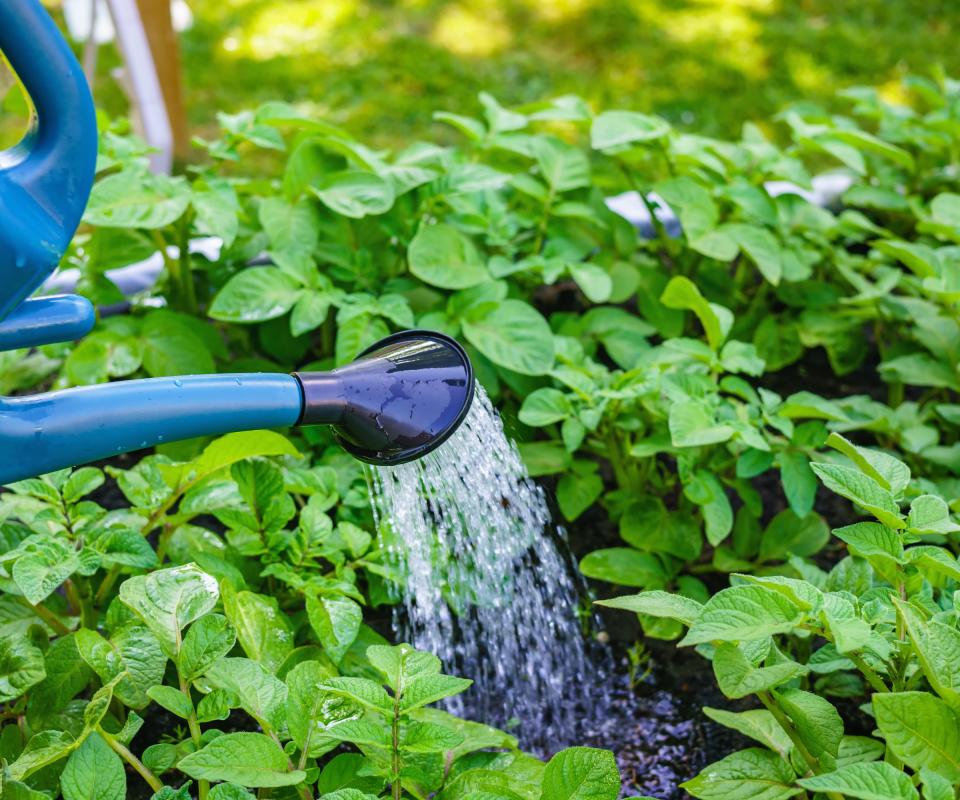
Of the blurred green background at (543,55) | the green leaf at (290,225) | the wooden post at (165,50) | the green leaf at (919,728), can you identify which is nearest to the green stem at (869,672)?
the green leaf at (919,728)

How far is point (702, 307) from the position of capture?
1541mm

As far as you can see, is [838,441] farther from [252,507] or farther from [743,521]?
[252,507]

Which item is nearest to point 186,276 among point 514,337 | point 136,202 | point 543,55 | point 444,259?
point 136,202

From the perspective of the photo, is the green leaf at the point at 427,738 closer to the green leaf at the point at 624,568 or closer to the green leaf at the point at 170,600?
the green leaf at the point at 170,600

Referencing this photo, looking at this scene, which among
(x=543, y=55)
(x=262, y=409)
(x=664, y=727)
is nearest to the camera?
(x=262, y=409)

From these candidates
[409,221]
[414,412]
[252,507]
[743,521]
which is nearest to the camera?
[414,412]

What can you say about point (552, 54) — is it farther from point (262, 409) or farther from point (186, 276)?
point (262, 409)

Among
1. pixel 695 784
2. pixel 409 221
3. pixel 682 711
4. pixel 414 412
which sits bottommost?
pixel 682 711

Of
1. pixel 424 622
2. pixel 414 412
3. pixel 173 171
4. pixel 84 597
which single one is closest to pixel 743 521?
pixel 424 622

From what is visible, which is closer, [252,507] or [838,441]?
[838,441]

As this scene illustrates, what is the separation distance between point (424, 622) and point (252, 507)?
1.00 ft

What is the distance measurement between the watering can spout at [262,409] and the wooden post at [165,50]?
6.17 feet

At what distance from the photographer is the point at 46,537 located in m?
1.18

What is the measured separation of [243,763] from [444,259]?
878 millimetres
